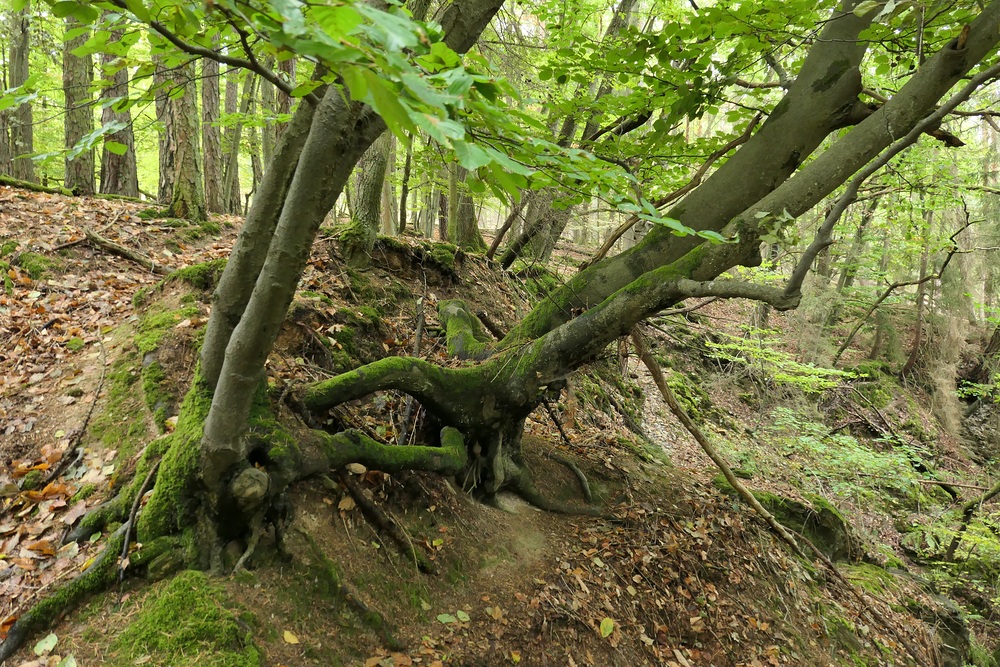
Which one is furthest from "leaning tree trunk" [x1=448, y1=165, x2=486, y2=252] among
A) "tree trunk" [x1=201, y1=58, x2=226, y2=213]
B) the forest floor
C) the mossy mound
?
the mossy mound

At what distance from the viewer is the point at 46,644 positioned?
7.79 ft

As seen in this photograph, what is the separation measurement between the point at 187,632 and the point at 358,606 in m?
0.98

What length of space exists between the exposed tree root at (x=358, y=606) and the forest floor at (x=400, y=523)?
22 mm

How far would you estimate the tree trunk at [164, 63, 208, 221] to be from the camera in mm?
6582

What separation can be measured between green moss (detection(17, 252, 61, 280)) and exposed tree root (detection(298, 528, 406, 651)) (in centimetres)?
444

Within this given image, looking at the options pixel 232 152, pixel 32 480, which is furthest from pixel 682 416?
Result: pixel 232 152

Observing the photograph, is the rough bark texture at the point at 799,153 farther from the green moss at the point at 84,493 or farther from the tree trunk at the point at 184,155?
the tree trunk at the point at 184,155

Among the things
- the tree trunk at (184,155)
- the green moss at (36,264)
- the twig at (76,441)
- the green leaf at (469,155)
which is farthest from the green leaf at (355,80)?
the tree trunk at (184,155)

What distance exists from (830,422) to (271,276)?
13573mm

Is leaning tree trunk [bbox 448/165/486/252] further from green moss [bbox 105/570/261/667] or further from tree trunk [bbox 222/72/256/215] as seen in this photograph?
green moss [bbox 105/570/261/667]

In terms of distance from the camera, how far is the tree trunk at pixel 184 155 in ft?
21.6

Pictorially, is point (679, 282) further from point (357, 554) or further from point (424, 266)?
point (424, 266)

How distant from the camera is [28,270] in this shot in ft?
16.7

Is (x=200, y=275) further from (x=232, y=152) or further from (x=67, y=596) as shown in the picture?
(x=232, y=152)
